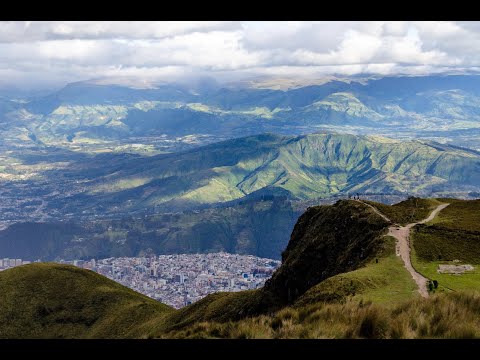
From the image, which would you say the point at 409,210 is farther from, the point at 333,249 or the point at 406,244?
the point at 406,244

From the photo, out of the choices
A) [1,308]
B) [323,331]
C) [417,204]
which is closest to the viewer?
[323,331]

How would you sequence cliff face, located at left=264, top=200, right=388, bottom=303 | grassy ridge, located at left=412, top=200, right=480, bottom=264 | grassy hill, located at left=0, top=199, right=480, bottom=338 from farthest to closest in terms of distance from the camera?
cliff face, located at left=264, top=200, right=388, bottom=303 < grassy ridge, located at left=412, top=200, right=480, bottom=264 < grassy hill, located at left=0, top=199, right=480, bottom=338

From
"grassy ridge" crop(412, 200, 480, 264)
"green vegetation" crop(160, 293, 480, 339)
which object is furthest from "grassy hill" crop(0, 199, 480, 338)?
"grassy ridge" crop(412, 200, 480, 264)

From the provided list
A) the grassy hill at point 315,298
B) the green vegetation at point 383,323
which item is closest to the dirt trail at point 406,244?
the grassy hill at point 315,298

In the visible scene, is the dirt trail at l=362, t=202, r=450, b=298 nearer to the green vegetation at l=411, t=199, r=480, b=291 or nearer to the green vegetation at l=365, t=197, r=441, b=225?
the green vegetation at l=411, t=199, r=480, b=291
